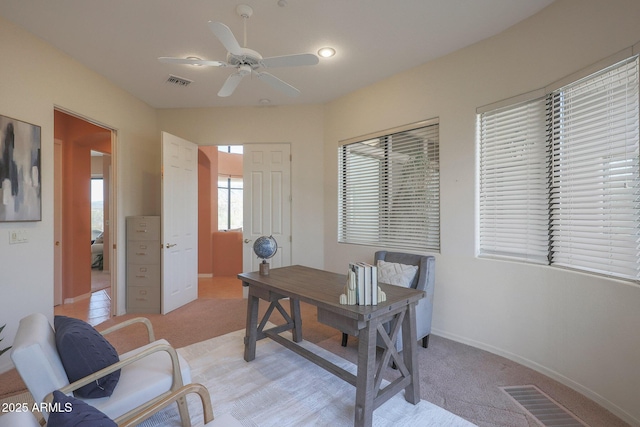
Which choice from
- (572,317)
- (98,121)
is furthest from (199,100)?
(572,317)

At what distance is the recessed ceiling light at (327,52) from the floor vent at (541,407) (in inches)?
129

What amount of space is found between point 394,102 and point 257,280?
261cm

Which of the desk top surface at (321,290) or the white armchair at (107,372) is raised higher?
the desk top surface at (321,290)

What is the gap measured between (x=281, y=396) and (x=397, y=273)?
1.46 meters

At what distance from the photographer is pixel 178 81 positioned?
11.8 feet

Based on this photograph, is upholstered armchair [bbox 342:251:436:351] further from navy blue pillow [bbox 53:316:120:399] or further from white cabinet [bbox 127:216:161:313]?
white cabinet [bbox 127:216:161:313]

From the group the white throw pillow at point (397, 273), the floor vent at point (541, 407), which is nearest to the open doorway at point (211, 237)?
the white throw pillow at point (397, 273)

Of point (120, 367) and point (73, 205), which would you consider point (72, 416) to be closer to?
point (120, 367)

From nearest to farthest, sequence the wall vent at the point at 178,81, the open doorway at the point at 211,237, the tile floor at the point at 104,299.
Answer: the wall vent at the point at 178,81 → the tile floor at the point at 104,299 → the open doorway at the point at 211,237

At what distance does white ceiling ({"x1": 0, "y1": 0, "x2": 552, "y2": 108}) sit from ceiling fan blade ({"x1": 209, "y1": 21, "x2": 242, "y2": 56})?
22.4 inches

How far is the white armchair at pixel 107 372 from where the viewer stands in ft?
4.17

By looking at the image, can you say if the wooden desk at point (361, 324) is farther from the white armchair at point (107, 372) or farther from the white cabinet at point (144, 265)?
the white cabinet at point (144, 265)

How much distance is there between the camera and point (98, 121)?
3453mm

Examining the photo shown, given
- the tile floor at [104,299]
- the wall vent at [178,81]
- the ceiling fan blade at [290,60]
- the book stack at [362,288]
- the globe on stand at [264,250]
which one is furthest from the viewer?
the tile floor at [104,299]
